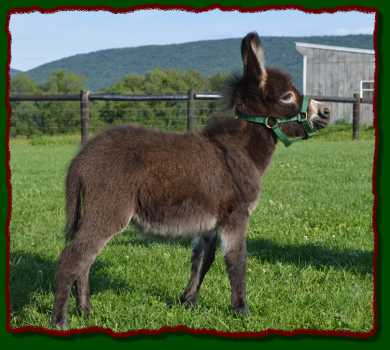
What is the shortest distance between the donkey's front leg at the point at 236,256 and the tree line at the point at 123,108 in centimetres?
1615

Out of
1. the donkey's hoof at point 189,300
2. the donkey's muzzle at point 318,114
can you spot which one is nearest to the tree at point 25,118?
the donkey's hoof at point 189,300

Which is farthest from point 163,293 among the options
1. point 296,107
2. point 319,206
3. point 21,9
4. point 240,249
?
point 319,206

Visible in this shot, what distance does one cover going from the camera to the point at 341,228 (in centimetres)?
782

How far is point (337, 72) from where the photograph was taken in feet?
118

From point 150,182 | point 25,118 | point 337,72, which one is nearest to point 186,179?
point 150,182

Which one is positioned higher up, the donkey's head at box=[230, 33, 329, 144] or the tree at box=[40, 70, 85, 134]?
the donkey's head at box=[230, 33, 329, 144]

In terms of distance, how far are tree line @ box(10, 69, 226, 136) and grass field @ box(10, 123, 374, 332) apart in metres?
11.4

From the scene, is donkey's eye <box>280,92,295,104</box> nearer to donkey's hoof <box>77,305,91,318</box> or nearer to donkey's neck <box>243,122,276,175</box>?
donkey's neck <box>243,122,276,175</box>

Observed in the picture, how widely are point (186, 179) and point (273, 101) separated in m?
0.98

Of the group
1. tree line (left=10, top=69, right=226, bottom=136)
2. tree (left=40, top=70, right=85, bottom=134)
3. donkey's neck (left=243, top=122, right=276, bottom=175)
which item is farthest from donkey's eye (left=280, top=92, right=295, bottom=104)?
tree (left=40, top=70, right=85, bottom=134)

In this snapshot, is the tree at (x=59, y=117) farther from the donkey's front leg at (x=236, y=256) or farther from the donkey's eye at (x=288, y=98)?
the donkey's front leg at (x=236, y=256)

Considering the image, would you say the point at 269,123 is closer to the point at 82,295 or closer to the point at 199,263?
the point at 199,263

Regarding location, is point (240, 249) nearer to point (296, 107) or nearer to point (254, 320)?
point (254, 320)

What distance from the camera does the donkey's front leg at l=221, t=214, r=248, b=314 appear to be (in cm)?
468
